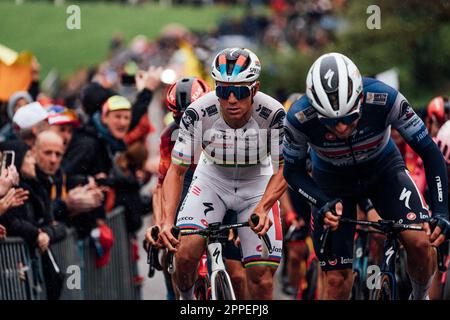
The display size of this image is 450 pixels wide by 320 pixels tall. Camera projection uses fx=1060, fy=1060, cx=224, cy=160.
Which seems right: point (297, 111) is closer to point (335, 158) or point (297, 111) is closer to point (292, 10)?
point (335, 158)

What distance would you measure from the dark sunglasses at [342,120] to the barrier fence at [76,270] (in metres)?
2.96

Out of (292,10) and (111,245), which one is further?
(292,10)

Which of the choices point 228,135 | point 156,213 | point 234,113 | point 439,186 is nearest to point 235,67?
point 234,113

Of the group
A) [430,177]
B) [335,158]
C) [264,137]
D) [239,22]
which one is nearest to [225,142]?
[264,137]

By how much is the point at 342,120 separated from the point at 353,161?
94 centimetres

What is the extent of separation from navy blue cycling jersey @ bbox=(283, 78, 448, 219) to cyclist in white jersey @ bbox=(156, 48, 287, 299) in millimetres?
213

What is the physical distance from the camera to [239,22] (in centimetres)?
3959

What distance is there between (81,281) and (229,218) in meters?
2.30

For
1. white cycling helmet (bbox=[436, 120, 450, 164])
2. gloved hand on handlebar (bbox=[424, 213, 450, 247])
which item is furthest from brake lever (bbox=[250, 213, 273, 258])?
white cycling helmet (bbox=[436, 120, 450, 164])

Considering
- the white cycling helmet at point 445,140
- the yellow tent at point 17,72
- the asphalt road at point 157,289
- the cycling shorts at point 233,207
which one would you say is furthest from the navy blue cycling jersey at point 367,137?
the yellow tent at point 17,72

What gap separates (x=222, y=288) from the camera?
302 inches

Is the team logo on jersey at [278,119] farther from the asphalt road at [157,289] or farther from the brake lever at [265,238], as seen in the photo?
the asphalt road at [157,289]
